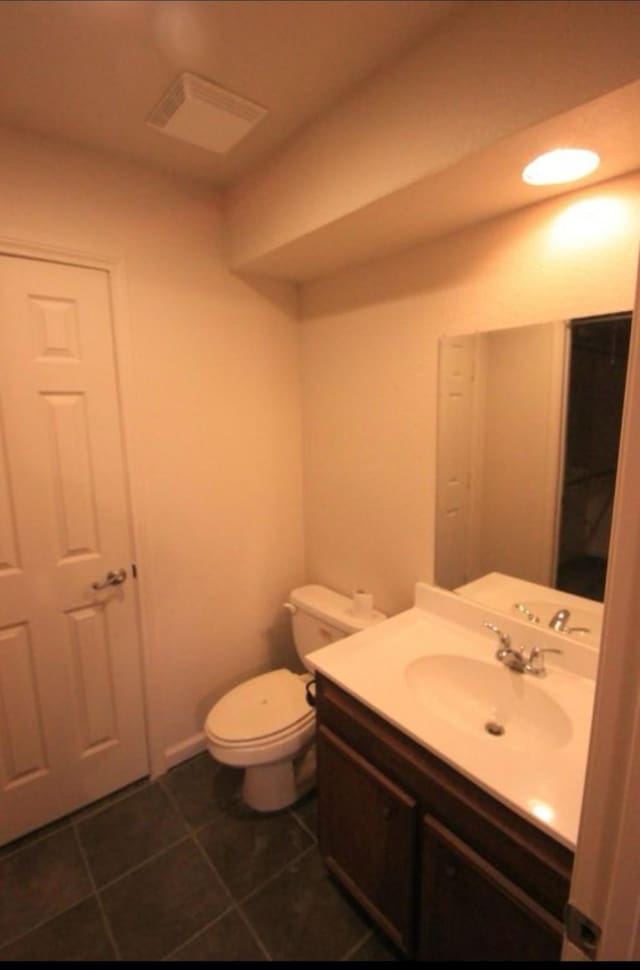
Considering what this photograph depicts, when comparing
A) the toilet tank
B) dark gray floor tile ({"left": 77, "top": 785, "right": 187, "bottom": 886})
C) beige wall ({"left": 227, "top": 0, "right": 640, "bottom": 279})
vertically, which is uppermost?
beige wall ({"left": 227, "top": 0, "right": 640, "bottom": 279})

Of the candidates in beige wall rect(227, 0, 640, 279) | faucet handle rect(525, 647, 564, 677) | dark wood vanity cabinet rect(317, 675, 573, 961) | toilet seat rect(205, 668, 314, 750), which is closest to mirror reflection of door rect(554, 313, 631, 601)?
faucet handle rect(525, 647, 564, 677)

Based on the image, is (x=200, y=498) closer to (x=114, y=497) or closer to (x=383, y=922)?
(x=114, y=497)

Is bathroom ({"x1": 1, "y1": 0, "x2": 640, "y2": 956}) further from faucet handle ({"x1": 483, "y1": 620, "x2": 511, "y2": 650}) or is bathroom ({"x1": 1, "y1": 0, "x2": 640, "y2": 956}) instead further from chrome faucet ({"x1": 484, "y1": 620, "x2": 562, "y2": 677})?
chrome faucet ({"x1": 484, "y1": 620, "x2": 562, "y2": 677})

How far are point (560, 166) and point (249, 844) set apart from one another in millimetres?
2257

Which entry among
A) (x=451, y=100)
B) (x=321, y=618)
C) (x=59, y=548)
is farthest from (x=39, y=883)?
(x=451, y=100)

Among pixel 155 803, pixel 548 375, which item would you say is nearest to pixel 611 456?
pixel 548 375

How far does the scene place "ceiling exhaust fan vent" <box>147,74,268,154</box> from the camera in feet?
3.89

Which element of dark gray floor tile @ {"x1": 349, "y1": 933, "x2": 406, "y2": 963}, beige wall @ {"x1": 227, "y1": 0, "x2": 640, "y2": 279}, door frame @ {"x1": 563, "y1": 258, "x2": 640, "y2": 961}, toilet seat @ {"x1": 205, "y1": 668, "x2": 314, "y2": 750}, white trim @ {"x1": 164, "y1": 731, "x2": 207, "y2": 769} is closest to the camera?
door frame @ {"x1": 563, "y1": 258, "x2": 640, "y2": 961}

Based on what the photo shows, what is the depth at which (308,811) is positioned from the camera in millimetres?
1769

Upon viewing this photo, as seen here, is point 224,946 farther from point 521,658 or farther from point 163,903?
point 521,658

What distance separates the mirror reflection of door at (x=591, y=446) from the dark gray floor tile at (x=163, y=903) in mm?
1482

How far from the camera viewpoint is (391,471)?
1.80 m

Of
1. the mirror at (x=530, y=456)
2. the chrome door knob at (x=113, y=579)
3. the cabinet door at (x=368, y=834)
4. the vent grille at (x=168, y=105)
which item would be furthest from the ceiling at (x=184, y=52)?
the cabinet door at (x=368, y=834)

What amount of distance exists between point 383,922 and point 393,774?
0.46m
